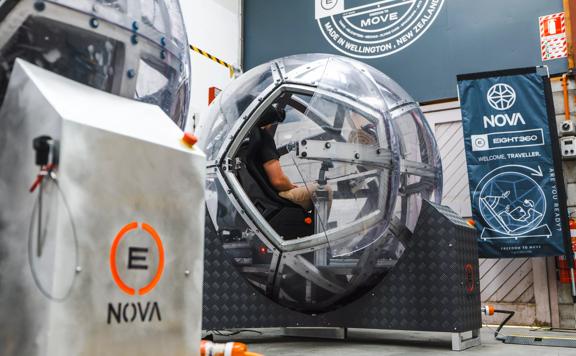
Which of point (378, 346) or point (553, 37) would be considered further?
point (553, 37)

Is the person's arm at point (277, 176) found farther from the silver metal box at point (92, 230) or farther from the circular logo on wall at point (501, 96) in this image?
the circular logo on wall at point (501, 96)

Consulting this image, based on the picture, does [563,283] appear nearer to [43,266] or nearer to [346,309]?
[346,309]

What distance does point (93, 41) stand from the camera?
146 centimetres

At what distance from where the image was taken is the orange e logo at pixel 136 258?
1200 millimetres

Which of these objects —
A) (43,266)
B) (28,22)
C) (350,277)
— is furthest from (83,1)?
(350,277)

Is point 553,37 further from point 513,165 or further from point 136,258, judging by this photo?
point 136,258

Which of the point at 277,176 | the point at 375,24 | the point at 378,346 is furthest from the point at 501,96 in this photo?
the point at 378,346

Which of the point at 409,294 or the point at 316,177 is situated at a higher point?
the point at 316,177

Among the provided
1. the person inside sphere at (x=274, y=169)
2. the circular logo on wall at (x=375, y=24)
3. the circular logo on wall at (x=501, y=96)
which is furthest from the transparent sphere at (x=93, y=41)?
the circular logo on wall at (x=375, y=24)

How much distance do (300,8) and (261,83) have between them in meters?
4.30

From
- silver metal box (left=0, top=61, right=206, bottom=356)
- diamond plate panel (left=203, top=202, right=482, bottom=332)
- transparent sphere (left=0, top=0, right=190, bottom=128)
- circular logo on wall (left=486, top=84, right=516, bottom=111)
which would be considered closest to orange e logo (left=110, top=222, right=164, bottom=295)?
silver metal box (left=0, top=61, right=206, bottom=356)

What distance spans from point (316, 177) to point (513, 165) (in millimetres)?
2685

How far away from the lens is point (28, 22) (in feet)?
4.51

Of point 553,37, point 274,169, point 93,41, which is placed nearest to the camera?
point 93,41
